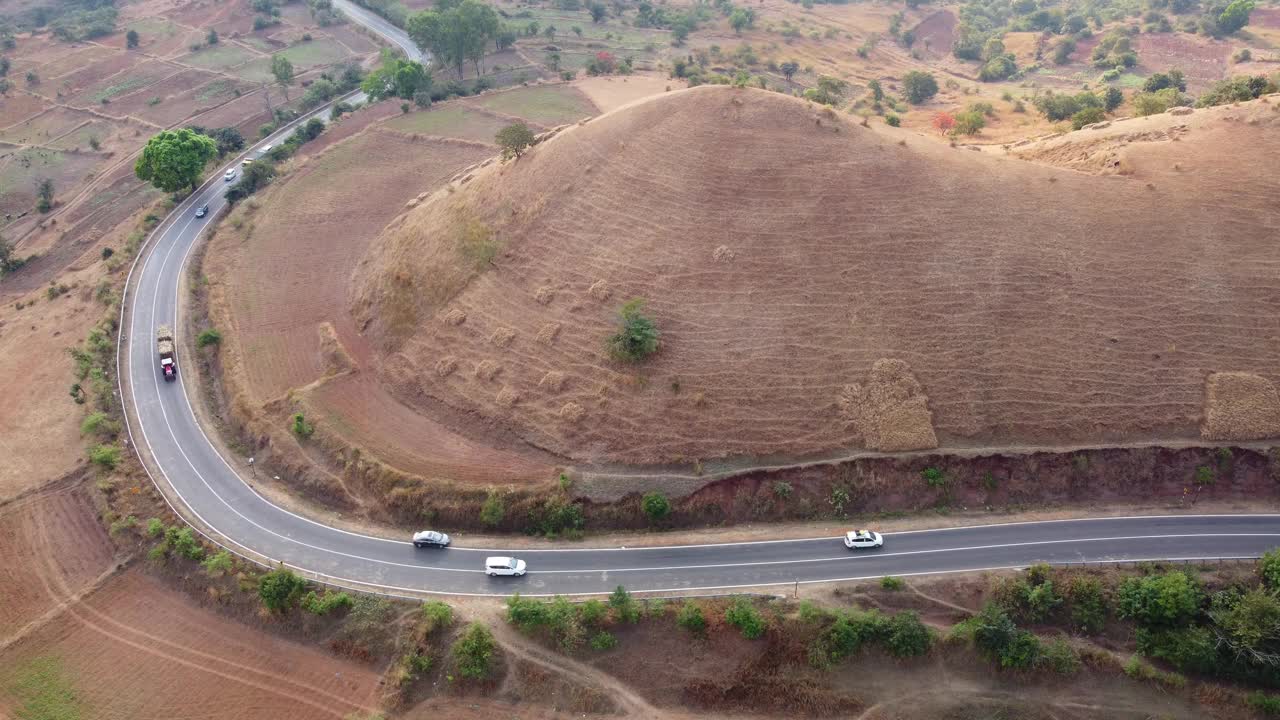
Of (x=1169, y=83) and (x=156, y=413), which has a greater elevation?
(x=1169, y=83)

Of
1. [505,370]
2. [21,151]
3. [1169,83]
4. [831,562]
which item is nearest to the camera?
[831,562]

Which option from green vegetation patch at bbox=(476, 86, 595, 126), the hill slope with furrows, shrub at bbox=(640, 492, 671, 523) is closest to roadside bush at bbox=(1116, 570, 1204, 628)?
the hill slope with furrows

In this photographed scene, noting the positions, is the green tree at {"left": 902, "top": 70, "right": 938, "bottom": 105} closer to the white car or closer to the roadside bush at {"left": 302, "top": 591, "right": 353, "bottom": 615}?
the white car

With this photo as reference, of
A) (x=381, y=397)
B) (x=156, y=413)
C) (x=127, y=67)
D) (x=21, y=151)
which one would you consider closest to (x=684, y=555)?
(x=381, y=397)

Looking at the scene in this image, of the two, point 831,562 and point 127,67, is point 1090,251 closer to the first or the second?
point 831,562

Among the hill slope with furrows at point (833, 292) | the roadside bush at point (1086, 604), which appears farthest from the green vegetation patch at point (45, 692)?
the roadside bush at point (1086, 604)

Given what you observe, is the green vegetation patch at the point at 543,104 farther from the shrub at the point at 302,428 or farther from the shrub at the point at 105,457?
the shrub at the point at 105,457
